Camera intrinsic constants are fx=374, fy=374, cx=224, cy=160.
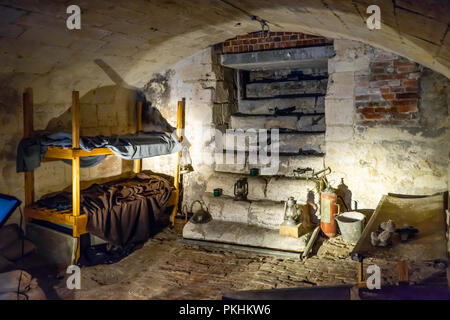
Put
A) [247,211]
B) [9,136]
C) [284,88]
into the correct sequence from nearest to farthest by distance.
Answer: [9,136]
[247,211]
[284,88]

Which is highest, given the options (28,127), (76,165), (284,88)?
(284,88)

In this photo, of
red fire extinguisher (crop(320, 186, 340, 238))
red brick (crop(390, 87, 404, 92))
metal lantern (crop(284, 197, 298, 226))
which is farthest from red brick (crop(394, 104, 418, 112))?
metal lantern (crop(284, 197, 298, 226))

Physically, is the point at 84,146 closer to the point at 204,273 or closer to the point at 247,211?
the point at 204,273

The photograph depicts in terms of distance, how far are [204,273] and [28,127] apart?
10.5ft

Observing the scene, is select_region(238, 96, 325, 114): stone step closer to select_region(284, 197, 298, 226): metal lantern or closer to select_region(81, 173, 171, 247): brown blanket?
select_region(81, 173, 171, 247): brown blanket

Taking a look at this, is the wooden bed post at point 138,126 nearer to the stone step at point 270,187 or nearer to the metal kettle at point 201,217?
the stone step at point 270,187

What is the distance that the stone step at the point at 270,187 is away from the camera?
6.05 metres

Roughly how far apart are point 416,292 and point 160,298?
2704mm

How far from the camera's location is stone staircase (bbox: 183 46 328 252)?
5906 millimetres

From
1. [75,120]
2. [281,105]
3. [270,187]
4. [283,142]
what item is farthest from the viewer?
[281,105]

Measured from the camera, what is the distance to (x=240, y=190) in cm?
630

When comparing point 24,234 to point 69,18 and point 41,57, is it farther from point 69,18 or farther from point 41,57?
point 69,18

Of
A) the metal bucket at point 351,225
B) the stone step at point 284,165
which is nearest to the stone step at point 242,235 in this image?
the metal bucket at point 351,225

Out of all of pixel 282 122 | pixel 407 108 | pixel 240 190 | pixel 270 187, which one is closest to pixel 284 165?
pixel 270 187
